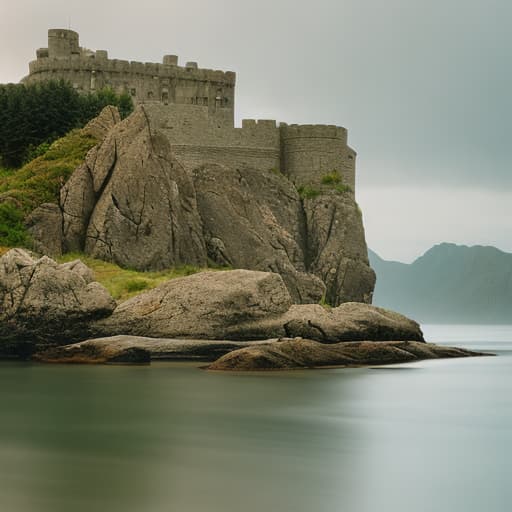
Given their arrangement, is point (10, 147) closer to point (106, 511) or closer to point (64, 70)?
point (64, 70)

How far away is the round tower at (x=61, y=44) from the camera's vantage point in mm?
80438

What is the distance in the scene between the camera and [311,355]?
126 feet

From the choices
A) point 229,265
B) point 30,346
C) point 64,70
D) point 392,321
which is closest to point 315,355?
point 392,321

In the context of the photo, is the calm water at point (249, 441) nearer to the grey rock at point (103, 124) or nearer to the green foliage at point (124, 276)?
the green foliage at point (124, 276)

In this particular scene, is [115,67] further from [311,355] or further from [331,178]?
[311,355]

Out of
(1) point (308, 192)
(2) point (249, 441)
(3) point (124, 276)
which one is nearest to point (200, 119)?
(1) point (308, 192)

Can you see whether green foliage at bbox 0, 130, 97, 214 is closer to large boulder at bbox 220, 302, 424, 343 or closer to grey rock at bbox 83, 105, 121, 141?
grey rock at bbox 83, 105, 121, 141

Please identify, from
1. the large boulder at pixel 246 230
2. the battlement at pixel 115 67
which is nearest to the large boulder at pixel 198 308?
the large boulder at pixel 246 230

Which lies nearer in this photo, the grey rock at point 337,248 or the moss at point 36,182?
the moss at point 36,182

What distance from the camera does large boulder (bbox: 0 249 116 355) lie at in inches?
1590

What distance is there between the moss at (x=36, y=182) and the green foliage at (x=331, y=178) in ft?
57.0

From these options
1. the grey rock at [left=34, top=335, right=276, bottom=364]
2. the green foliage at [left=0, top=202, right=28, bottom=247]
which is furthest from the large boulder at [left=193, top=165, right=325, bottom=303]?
the grey rock at [left=34, top=335, right=276, bottom=364]

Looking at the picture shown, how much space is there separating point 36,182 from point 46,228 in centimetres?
303

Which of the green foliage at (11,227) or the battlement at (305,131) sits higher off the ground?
the battlement at (305,131)
